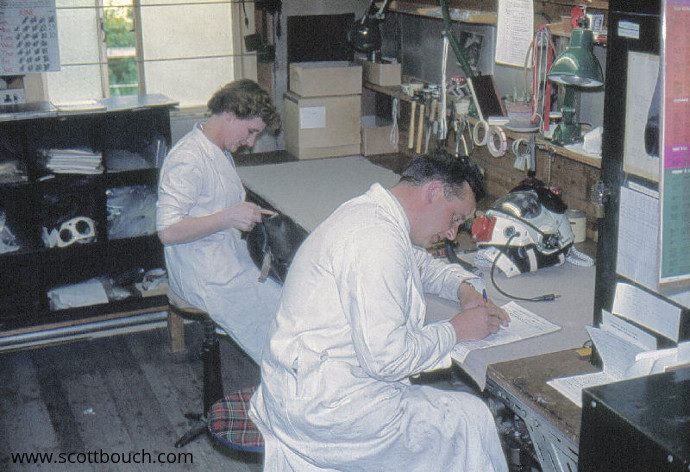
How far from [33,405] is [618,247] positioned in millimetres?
2644

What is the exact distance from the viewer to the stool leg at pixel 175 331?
12.9ft

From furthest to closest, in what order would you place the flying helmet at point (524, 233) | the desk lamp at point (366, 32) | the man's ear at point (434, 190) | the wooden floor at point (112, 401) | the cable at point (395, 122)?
the cable at point (395, 122)
the desk lamp at point (366, 32)
the wooden floor at point (112, 401)
the flying helmet at point (524, 233)
the man's ear at point (434, 190)

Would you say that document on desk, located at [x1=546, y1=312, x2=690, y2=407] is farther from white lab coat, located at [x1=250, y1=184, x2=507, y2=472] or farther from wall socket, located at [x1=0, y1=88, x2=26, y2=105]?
wall socket, located at [x1=0, y1=88, x2=26, y2=105]

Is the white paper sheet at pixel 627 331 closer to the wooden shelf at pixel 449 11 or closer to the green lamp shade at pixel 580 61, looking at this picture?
the green lamp shade at pixel 580 61

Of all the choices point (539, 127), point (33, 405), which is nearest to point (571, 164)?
point (539, 127)

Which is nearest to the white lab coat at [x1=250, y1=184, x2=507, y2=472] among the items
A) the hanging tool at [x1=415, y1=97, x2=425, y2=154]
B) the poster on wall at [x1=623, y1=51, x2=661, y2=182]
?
the poster on wall at [x1=623, y1=51, x2=661, y2=182]

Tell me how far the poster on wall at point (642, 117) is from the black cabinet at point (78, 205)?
2.69 m

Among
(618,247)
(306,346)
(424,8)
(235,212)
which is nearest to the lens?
(618,247)

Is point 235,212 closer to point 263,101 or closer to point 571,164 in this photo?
point 263,101

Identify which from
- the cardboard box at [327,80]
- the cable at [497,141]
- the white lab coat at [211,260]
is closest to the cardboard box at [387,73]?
the cardboard box at [327,80]

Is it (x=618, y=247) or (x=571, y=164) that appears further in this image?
(x=571, y=164)

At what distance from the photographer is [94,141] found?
3.87 metres

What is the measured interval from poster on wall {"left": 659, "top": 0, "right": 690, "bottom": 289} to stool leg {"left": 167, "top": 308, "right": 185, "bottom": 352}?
2.90 m

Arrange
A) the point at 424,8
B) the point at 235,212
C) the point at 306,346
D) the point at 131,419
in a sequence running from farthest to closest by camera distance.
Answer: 1. the point at 424,8
2. the point at 131,419
3. the point at 235,212
4. the point at 306,346
